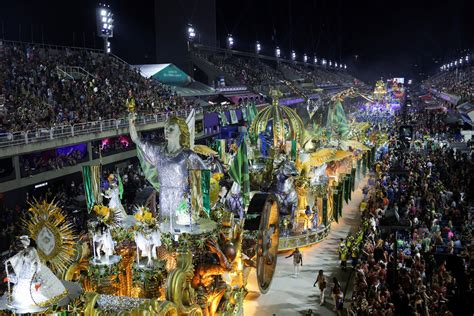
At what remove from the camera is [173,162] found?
35.2 feet

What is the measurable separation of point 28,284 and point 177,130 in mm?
4892

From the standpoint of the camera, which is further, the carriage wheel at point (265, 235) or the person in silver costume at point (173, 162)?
the person in silver costume at point (173, 162)

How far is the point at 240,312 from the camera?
10484 mm

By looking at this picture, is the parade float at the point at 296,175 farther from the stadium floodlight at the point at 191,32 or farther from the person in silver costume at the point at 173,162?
the stadium floodlight at the point at 191,32

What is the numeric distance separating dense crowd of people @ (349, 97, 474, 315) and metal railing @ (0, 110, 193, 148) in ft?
39.6

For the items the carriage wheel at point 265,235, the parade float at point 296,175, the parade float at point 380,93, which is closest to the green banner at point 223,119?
the parade float at point 296,175

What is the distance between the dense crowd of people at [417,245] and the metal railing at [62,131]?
39.6 feet

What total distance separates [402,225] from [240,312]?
5.32 meters

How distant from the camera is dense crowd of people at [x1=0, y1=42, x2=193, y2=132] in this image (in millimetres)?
20938

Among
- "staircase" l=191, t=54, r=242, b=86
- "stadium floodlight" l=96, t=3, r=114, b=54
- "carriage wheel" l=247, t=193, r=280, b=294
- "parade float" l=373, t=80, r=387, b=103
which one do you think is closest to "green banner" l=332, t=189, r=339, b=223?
"carriage wheel" l=247, t=193, r=280, b=294

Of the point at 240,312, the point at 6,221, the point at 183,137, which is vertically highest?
the point at 183,137

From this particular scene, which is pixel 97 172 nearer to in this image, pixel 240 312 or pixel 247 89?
pixel 240 312

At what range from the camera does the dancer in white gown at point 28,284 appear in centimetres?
661

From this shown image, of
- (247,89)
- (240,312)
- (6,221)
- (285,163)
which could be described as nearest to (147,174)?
(240,312)
